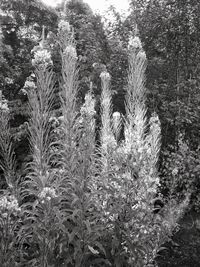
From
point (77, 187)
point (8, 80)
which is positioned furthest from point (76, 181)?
point (8, 80)

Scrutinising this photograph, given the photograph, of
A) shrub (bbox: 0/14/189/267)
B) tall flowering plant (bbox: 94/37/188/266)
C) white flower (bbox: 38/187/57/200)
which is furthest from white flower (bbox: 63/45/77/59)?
white flower (bbox: 38/187/57/200)

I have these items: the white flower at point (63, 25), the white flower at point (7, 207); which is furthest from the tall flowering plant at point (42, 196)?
the white flower at point (63, 25)

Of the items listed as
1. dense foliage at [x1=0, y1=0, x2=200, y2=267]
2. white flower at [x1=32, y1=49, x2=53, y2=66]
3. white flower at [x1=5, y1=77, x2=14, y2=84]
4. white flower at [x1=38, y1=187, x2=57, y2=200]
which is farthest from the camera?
white flower at [x1=5, y1=77, x2=14, y2=84]

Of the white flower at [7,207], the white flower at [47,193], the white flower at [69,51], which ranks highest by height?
the white flower at [69,51]

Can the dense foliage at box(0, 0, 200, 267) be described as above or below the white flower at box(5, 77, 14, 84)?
below

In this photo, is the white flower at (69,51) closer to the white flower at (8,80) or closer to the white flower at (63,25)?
the white flower at (63,25)

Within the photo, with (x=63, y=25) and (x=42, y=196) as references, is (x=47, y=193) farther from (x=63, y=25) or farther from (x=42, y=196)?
(x=63, y=25)

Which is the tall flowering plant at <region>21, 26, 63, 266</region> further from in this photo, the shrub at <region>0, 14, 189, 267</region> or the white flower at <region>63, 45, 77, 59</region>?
the white flower at <region>63, 45, 77, 59</region>

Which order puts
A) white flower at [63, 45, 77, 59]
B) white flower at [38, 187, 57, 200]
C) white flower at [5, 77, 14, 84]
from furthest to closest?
1. white flower at [5, 77, 14, 84]
2. white flower at [63, 45, 77, 59]
3. white flower at [38, 187, 57, 200]

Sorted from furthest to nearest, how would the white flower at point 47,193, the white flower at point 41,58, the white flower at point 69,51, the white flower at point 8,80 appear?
1. the white flower at point 8,80
2. the white flower at point 69,51
3. the white flower at point 41,58
4. the white flower at point 47,193

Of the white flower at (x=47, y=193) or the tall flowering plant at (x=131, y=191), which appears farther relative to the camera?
the tall flowering plant at (x=131, y=191)

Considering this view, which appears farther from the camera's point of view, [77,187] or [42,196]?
[77,187]

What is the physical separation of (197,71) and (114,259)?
8001 millimetres

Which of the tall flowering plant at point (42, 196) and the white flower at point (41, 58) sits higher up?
the white flower at point (41, 58)
